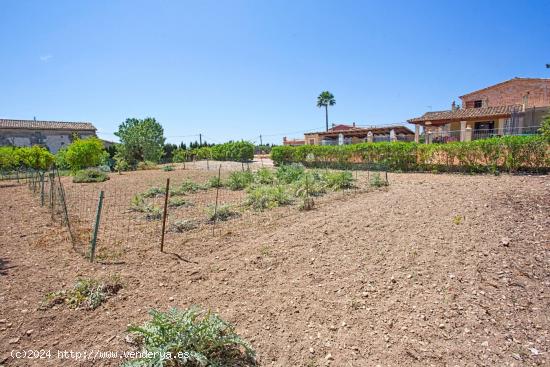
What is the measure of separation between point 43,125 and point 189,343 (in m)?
51.6

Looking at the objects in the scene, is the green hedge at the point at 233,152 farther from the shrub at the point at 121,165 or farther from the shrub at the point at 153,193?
the shrub at the point at 153,193

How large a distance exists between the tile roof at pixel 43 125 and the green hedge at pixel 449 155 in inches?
1575

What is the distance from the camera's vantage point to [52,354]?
2.66m

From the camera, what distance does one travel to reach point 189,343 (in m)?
2.44

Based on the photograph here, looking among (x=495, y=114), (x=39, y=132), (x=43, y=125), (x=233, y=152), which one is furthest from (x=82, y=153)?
(x=43, y=125)

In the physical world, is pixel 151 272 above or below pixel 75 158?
below

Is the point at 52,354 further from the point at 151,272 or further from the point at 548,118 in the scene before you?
the point at 548,118

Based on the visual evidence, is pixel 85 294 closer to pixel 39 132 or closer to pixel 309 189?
pixel 309 189

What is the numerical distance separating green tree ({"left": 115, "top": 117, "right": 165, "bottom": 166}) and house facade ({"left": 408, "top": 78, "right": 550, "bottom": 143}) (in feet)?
91.3

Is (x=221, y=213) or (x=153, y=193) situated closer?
(x=221, y=213)

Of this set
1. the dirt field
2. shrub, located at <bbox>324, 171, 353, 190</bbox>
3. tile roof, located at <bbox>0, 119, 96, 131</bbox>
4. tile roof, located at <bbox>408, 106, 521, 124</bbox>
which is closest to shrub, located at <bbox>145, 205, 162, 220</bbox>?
the dirt field

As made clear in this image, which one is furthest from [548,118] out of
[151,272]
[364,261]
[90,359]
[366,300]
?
[90,359]

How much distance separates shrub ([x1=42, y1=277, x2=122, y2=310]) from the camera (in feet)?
11.2

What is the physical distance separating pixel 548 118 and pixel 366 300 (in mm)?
11052
